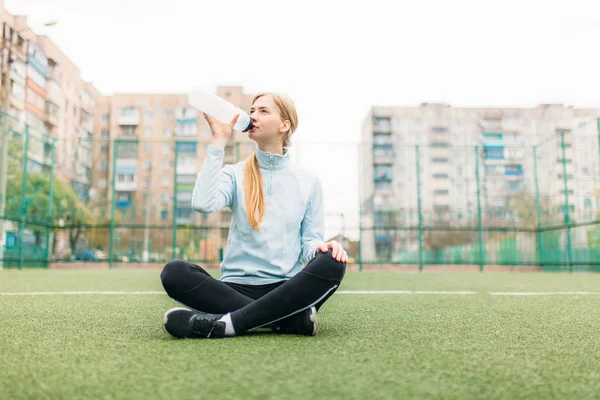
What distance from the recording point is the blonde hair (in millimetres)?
1979

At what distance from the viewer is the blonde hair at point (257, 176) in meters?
1.98

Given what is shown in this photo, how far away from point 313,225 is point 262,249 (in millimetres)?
225

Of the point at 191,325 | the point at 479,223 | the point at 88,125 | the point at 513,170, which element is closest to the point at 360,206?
the point at 479,223

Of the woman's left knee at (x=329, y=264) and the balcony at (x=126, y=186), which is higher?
the balcony at (x=126, y=186)

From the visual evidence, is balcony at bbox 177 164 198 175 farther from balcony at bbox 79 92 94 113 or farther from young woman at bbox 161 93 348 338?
balcony at bbox 79 92 94 113

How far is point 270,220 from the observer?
6.61 feet

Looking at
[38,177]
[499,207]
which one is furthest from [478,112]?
[38,177]

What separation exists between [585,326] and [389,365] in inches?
50.7

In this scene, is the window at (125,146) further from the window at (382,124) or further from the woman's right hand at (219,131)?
the window at (382,124)

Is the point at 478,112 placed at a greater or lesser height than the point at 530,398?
greater

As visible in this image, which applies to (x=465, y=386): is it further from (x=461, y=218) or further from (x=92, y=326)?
(x=461, y=218)

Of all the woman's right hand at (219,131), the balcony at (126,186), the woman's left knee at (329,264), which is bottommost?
the woman's left knee at (329,264)

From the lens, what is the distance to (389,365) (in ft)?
4.25

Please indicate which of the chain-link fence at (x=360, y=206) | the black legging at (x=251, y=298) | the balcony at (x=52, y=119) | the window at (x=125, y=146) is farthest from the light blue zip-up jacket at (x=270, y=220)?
the balcony at (x=52, y=119)
